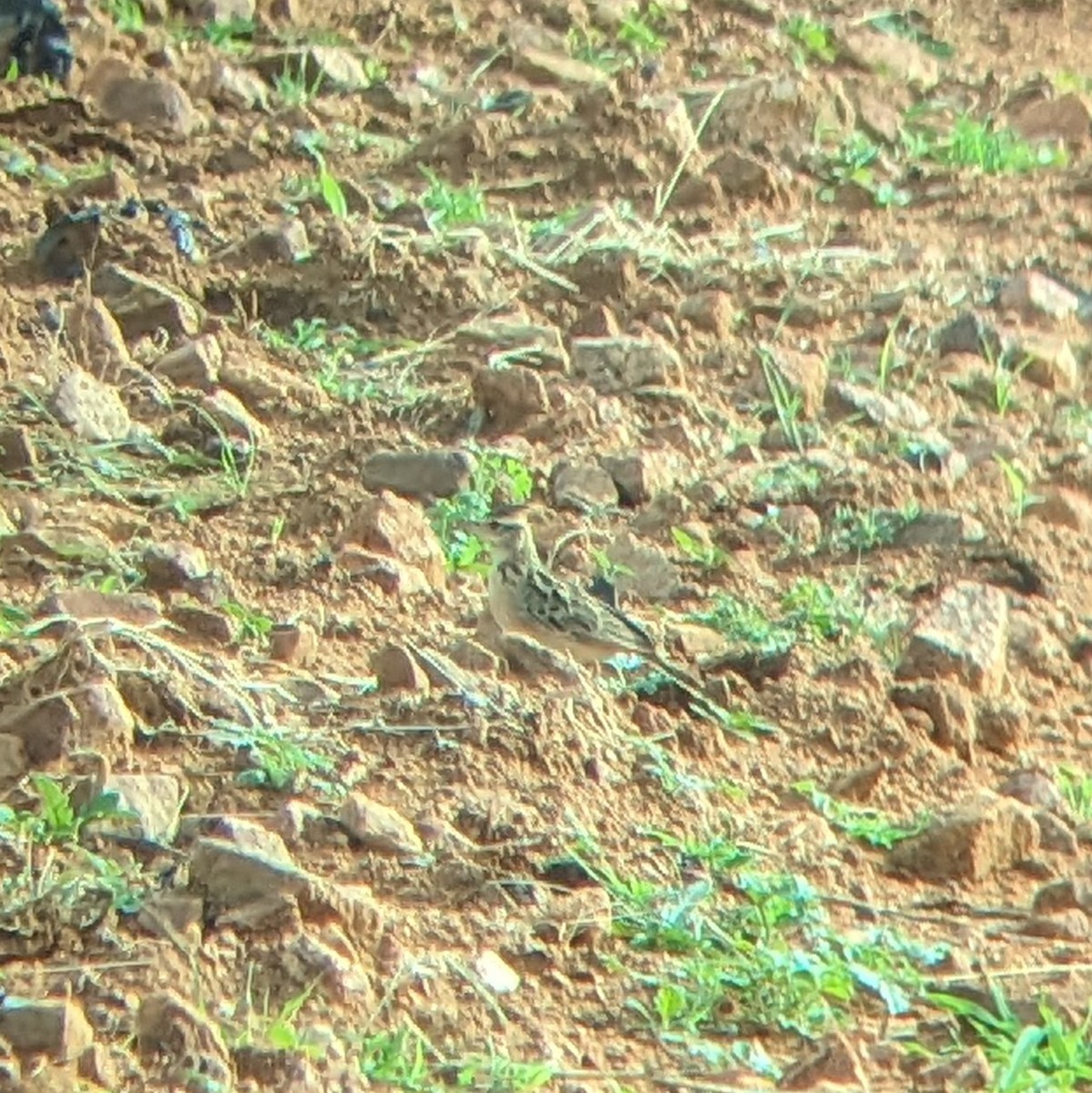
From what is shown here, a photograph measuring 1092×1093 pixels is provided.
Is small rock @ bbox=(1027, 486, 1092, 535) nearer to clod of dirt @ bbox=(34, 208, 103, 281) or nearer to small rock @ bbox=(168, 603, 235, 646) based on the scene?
small rock @ bbox=(168, 603, 235, 646)

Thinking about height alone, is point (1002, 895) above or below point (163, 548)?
above

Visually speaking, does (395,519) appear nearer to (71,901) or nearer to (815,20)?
(71,901)

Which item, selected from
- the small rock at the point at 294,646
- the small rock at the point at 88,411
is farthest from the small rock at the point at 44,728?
the small rock at the point at 88,411

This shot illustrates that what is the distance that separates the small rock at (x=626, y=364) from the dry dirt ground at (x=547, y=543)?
0.6 inches

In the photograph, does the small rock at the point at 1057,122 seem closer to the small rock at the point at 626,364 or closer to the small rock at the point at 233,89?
the small rock at the point at 626,364

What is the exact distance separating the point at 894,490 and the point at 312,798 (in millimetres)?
1805

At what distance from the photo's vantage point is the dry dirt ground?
4590mm

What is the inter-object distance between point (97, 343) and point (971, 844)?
277 cm

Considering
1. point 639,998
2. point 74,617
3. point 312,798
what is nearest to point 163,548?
point 74,617

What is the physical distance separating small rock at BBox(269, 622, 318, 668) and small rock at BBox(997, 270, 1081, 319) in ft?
7.39

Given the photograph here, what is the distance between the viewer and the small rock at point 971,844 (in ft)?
16.4

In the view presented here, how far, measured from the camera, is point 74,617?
18.4ft

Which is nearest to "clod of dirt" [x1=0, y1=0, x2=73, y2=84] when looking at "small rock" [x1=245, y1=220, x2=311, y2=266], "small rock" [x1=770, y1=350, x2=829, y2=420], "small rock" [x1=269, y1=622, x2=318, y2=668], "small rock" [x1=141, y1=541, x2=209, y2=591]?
"small rock" [x1=245, y1=220, x2=311, y2=266]

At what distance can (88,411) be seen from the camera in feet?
21.7
